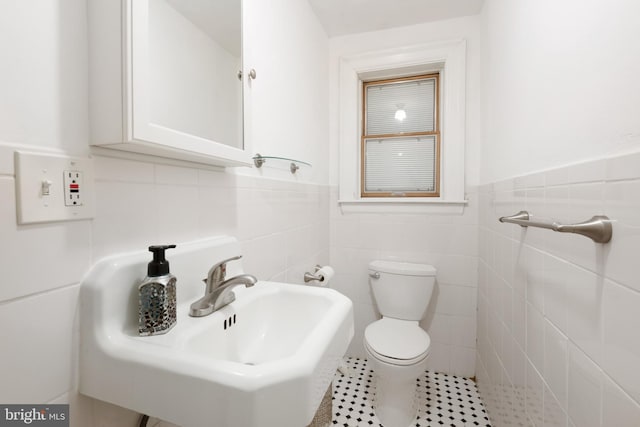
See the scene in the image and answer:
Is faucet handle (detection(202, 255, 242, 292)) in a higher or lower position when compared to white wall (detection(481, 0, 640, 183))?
lower

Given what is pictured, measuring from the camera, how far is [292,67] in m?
1.49

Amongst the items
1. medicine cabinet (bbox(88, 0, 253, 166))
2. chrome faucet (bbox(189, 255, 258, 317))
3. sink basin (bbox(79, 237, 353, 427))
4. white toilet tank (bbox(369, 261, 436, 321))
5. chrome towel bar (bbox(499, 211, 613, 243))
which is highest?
medicine cabinet (bbox(88, 0, 253, 166))

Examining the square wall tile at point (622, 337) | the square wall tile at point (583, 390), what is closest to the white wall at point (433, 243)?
the square wall tile at point (583, 390)

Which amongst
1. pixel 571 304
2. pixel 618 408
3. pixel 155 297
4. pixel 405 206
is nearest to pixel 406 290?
pixel 405 206

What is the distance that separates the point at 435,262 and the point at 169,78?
69.7 inches

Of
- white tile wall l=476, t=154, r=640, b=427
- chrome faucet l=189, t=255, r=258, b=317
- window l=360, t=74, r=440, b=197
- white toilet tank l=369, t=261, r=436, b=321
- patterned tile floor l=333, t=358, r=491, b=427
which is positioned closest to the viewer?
white tile wall l=476, t=154, r=640, b=427

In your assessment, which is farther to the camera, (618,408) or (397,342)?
(397,342)

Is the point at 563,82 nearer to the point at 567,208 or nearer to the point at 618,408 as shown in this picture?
the point at 567,208

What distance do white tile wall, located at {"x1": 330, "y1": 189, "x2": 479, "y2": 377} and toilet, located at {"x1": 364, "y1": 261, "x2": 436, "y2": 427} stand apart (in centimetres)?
13

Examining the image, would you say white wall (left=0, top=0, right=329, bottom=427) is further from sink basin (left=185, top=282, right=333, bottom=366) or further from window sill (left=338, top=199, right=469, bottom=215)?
window sill (left=338, top=199, right=469, bottom=215)

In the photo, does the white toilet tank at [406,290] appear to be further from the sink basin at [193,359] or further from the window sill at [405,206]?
the sink basin at [193,359]

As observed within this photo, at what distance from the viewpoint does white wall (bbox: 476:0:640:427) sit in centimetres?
57

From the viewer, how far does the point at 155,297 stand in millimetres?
598

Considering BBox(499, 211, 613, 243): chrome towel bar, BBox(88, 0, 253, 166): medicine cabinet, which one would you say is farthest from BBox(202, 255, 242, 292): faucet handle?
BBox(499, 211, 613, 243): chrome towel bar
